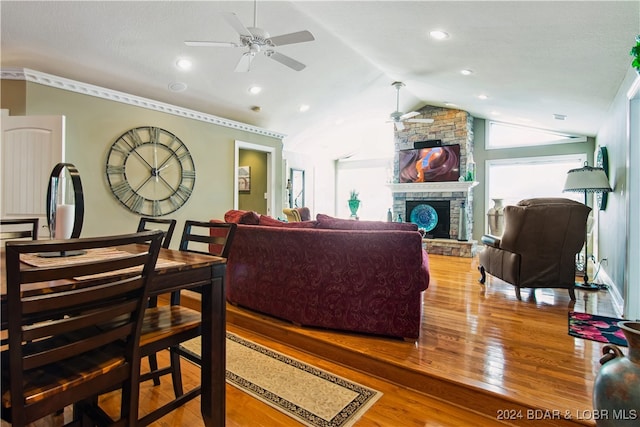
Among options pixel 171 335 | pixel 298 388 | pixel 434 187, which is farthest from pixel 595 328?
pixel 434 187

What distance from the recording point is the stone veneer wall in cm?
705

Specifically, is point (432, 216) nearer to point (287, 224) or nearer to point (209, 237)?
point (287, 224)

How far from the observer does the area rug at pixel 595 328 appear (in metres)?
2.44

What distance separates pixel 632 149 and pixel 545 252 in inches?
45.9

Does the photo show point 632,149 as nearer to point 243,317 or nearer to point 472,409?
point 472,409

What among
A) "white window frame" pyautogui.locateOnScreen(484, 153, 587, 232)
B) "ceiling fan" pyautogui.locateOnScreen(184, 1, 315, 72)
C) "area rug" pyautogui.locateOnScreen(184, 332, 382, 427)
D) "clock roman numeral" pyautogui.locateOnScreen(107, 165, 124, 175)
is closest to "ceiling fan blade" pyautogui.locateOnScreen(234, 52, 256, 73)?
"ceiling fan" pyautogui.locateOnScreen(184, 1, 315, 72)

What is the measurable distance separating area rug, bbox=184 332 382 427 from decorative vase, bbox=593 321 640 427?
3.44 feet

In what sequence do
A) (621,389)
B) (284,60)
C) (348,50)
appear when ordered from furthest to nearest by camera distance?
1. (348,50)
2. (284,60)
3. (621,389)

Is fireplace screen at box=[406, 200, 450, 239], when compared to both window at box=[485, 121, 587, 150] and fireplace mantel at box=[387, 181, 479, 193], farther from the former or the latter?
window at box=[485, 121, 587, 150]

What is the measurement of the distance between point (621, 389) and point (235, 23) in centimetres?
317

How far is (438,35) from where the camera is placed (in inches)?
134

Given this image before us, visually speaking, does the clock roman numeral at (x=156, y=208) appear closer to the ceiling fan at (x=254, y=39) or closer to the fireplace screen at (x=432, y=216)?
the ceiling fan at (x=254, y=39)

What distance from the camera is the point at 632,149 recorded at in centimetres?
283

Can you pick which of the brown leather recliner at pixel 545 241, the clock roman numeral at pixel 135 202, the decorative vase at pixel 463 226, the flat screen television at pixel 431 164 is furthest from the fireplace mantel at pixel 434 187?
the clock roman numeral at pixel 135 202
